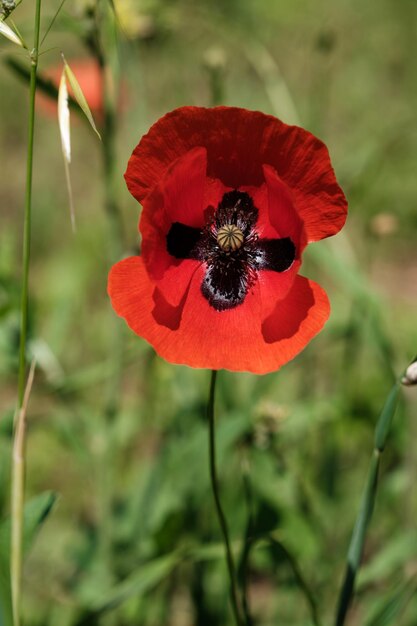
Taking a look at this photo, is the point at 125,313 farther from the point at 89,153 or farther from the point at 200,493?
the point at 89,153

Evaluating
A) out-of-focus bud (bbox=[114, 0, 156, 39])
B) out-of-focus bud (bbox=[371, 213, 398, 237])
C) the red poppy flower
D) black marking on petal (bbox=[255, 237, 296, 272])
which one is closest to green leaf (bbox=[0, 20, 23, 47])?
the red poppy flower

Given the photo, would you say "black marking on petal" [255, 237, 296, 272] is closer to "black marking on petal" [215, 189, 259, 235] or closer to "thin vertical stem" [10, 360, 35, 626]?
"black marking on petal" [215, 189, 259, 235]

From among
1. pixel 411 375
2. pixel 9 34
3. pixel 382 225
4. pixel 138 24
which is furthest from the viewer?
pixel 138 24

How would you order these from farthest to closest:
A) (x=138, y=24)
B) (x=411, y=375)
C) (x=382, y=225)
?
(x=138, y=24) < (x=382, y=225) < (x=411, y=375)

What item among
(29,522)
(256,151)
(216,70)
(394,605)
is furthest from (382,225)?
(29,522)

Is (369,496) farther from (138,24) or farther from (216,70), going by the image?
(138,24)

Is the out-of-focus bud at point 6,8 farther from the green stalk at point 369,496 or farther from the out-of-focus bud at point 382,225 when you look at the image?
the out-of-focus bud at point 382,225
